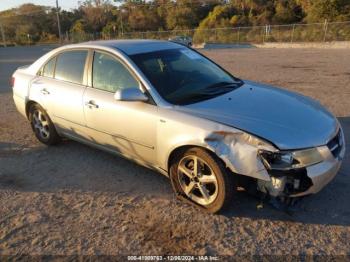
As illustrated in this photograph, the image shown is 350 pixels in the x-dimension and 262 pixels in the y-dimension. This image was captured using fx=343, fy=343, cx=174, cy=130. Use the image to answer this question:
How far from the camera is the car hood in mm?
3113

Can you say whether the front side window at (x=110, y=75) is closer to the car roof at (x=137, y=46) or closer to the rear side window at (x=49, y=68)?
the car roof at (x=137, y=46)

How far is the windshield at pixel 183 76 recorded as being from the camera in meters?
3.82

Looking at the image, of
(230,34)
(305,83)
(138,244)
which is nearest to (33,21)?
(230,34)

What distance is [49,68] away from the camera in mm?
5195

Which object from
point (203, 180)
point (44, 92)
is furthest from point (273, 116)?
point (44, 92)

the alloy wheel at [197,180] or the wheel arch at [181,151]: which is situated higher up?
the wheel arch at [181,151]

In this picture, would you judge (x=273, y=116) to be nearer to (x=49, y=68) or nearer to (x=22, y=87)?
(x=49, y=68)

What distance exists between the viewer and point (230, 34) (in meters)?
39.2

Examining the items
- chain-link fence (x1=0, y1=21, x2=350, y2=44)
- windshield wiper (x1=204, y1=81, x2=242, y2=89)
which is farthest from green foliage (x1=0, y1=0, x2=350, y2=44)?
windshield wiper (x1=204, y1=81, x2=242, y2=89)

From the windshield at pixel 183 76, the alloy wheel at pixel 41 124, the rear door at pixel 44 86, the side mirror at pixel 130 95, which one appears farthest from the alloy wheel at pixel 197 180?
the alloy wheel at pixel 41 124

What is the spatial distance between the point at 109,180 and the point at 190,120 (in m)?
1.53

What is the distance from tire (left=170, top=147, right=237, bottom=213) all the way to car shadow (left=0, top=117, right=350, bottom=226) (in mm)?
204

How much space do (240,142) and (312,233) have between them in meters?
1.07

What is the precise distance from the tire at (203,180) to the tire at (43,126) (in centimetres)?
249
